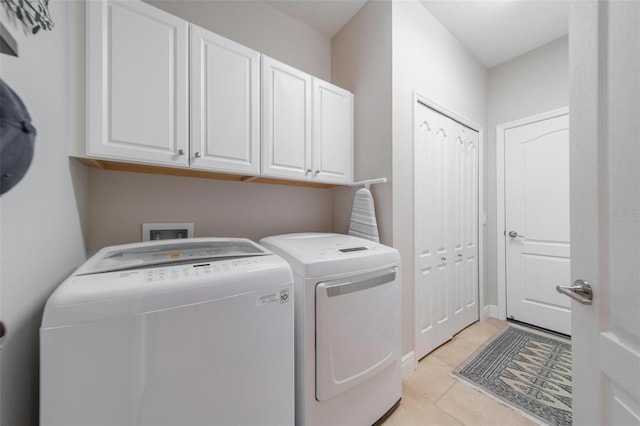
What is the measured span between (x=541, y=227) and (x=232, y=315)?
298cm

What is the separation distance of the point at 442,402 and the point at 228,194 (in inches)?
76.7

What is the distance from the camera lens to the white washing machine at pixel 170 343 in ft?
2.04

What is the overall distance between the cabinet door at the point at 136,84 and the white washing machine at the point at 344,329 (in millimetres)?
788

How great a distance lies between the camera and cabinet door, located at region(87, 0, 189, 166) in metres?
0.97

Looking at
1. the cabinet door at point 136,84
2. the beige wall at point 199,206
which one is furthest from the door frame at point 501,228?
the cabinet door at point 136,84

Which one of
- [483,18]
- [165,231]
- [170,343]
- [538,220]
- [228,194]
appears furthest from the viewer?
[538,220]

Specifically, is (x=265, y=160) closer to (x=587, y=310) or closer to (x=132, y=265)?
(x=132, y=265)

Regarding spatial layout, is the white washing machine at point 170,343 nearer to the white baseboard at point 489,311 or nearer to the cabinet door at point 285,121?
the cabinet door at point 285,121

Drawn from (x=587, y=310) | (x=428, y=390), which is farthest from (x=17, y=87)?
(x=428, y=390)

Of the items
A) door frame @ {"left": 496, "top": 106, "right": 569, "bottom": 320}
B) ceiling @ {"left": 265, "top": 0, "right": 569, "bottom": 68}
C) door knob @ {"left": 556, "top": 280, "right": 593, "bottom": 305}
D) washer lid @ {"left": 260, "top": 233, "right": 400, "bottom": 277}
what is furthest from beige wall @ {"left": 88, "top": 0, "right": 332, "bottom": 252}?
door frame @ {"left": 496, "top": 106, "right": 569, "bottom": 320}

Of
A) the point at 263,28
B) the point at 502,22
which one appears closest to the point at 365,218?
the point at 263,28

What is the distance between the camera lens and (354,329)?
45.9 inches

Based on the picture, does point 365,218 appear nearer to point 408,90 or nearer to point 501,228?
point 408,90

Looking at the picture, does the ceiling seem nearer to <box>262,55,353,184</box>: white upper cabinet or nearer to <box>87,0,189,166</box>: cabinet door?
<box>262,55,353,184</box>: white upper cabinet
